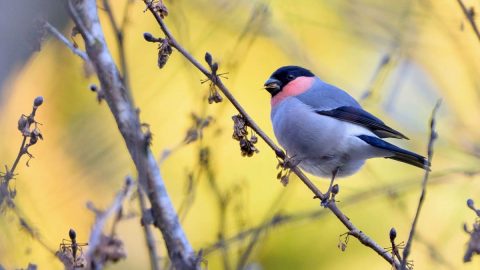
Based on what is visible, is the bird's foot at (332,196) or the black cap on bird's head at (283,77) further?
the black cap on bird's head at (283,77)

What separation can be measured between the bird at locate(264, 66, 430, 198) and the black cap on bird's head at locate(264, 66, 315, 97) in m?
0.14

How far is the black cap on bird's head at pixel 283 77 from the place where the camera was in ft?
11.7

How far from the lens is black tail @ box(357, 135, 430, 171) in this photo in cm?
296

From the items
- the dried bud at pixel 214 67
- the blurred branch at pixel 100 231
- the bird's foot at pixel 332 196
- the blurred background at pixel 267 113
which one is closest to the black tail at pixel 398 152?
the blurred background at pixel 267 113

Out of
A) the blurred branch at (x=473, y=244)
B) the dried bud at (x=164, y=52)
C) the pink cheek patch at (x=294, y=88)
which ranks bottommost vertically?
the blurred branch at (x=473, y=244)

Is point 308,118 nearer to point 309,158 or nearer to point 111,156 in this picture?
point 309,158

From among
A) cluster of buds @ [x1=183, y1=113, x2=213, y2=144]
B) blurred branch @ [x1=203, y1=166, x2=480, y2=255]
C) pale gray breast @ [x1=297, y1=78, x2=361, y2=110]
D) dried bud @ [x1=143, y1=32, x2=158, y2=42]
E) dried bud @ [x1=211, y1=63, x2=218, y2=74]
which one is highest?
pale gray breast @ [x1=297, y1=78, x2=361, y2=110]

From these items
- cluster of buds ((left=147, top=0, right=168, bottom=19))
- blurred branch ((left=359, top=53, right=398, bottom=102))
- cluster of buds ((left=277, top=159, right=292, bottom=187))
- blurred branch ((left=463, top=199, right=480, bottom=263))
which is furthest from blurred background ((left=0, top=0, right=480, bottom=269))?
blurred branch ((left=463, top=199, right=480, bottom=263))

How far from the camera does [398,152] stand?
3039 millimetres

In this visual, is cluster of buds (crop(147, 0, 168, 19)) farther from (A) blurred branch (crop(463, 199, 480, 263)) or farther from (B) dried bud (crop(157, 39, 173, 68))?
(A) blurred branch (crop(463, 199, 480, 263))

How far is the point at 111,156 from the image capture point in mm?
3480

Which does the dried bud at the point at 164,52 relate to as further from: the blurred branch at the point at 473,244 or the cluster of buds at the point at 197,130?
the blurred branch at the point at 473,244

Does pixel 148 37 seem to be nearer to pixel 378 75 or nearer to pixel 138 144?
pixel 138 144

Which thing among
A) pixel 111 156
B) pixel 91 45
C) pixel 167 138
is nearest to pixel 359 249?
pixel 167 138
